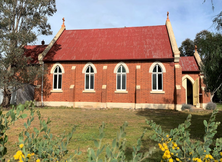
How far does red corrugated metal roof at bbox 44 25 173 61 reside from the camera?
722 inches

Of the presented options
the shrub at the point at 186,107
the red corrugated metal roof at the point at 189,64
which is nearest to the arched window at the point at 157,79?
the shrub at the point at 186,107

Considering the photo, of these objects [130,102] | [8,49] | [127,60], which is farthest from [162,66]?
[8,49]

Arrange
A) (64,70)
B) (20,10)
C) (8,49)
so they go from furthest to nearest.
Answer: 1. (64,70)
2. (20,10)
3. (8,49)

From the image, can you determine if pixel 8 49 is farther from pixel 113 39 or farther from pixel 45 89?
pixel 113 39

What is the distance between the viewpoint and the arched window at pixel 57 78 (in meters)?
19.5

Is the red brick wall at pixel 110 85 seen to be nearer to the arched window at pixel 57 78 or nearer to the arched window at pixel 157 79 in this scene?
the arched window at pixel 157 79

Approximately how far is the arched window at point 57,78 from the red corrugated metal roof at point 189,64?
1544 cm

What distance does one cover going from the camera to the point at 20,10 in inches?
664

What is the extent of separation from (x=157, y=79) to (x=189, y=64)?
7.22m

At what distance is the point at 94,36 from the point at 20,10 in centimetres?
877

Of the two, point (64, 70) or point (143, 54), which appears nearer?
point (143, 54)

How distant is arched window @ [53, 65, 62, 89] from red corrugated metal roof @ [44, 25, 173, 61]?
4.27 ft

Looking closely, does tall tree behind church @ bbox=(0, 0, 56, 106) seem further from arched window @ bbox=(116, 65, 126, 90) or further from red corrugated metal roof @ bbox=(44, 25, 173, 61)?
arched window @ bbox=(116, 65, 126, 90)

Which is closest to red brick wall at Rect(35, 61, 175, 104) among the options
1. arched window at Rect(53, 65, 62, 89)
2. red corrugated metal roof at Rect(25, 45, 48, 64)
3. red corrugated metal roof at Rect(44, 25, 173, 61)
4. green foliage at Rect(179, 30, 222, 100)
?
arched window at Rect(53, 65, 62, 89)
